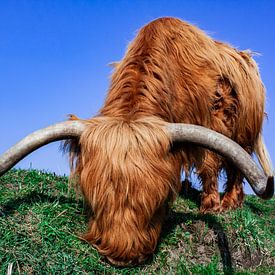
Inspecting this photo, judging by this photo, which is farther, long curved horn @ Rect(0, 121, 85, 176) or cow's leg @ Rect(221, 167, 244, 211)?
cow's leg @ Rect(221, 167, 244, 211)

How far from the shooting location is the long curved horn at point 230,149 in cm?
466

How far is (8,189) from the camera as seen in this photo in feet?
21.2

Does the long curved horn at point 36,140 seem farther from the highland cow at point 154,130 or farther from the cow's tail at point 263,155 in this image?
the cow's tail at point 263,155

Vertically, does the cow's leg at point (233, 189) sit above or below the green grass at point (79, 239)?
above

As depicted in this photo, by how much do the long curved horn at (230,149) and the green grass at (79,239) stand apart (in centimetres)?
123

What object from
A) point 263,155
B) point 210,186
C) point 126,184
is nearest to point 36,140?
point 126,184

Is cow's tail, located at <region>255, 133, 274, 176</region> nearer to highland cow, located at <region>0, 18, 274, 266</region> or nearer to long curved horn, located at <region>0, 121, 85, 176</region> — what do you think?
highland cow, located at <region>0, 18, 274, 266</region>

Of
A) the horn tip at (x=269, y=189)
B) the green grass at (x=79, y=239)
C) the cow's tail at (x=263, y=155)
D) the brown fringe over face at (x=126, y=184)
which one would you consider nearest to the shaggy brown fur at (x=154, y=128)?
the brown fringe over face at (x=126, y=184)

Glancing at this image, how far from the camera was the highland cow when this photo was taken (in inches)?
200

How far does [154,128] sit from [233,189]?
3.44 m

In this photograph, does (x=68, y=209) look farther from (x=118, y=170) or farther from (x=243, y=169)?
(x=243, y=169)

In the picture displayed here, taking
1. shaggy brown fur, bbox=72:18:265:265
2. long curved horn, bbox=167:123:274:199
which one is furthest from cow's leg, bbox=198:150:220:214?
long curved horn, bbox=167:123:274:199

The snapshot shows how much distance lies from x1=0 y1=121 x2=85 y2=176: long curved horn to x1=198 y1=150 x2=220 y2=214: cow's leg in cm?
238

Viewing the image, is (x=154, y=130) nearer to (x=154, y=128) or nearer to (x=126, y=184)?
(x=154, y=128)
